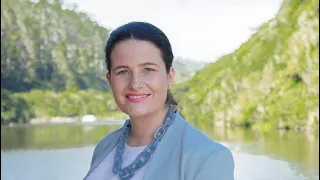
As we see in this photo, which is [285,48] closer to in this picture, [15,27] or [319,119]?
[319,119]

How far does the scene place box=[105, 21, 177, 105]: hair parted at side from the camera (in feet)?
2.99

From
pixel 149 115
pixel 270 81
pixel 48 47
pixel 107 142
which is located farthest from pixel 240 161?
pixel 48 47

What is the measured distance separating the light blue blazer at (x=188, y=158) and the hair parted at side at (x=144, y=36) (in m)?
0.09

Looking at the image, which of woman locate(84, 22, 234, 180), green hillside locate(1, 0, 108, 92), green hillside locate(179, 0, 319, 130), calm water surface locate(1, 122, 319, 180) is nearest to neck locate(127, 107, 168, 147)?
woman locate(84, 22, 234, 180)

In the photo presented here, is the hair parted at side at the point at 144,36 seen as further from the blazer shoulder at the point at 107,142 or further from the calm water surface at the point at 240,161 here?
the calm water surface at the point at 240,161

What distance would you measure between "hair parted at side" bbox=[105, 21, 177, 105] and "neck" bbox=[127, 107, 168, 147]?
0.06m

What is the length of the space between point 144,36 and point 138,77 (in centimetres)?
6

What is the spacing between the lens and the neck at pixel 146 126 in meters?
0.95

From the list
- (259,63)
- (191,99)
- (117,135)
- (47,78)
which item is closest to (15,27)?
(47,78)

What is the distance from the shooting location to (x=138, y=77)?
0.90 metres

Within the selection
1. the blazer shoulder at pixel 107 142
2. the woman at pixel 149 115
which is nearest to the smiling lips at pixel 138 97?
the woman at pixel 149 115

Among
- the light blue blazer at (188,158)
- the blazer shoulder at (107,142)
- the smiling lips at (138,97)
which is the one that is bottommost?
the blazer shoulder at (107,142)

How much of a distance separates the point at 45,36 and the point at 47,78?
450cm

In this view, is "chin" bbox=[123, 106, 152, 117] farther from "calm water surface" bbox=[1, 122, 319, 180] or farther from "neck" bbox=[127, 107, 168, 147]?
"calm water surface" bbox=[1, 122, 319, 180]
